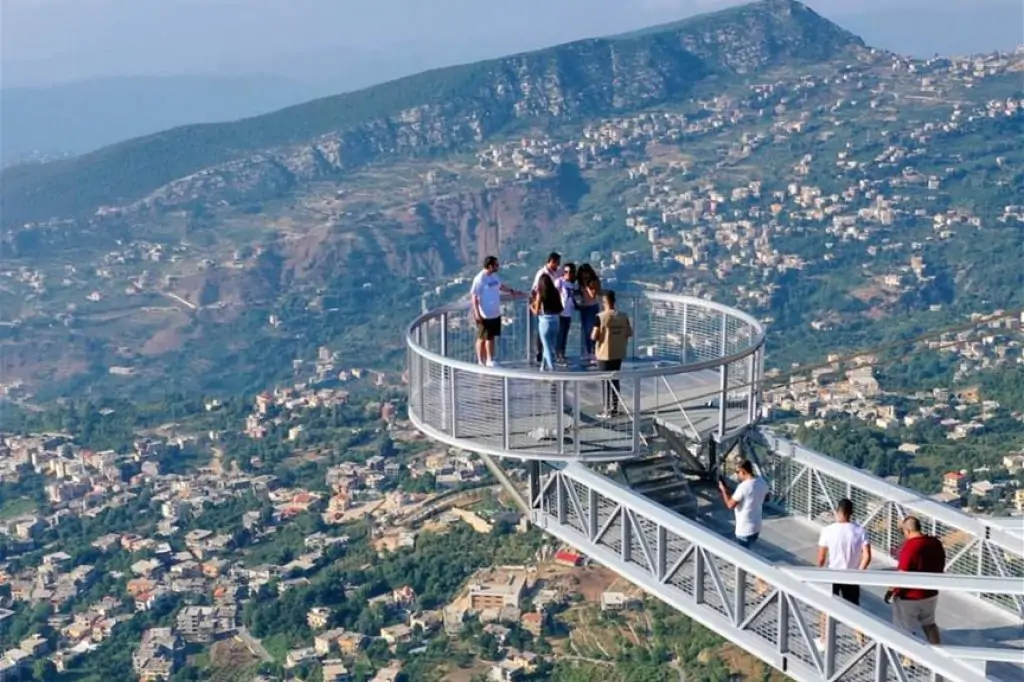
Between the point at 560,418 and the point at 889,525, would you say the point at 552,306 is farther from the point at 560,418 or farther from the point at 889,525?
the point at 889,525

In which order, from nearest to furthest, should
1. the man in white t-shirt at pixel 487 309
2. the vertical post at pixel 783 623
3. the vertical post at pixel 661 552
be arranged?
the vertical post at pixel 783 623 < the vertical post at pixel 661 552 < the man in white t-shirt at pixel 487 309

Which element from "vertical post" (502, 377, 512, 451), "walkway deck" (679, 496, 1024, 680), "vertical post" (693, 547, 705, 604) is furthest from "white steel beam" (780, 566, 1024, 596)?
"vertical post" (502, 377, 512, 451)

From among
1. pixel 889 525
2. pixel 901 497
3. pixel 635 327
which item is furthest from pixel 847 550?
pixel 635 327

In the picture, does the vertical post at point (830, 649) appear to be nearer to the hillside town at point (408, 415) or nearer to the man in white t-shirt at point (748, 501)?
the hillside town at point (408, 415)

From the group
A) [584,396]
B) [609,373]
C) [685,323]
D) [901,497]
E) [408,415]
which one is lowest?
[408,415]

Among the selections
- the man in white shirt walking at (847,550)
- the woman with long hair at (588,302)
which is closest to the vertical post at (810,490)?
the woman with long hair at (588,302)

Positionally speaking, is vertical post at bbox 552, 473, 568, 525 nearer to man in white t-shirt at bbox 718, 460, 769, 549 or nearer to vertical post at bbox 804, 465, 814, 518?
man in white t-shirt at bbox 718, 460, 769, 549
